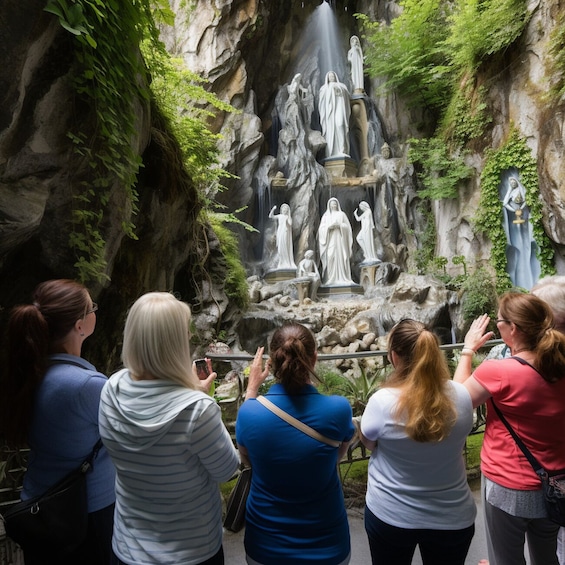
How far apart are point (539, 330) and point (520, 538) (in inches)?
35.0

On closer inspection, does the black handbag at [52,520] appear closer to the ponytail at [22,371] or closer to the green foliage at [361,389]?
the ponytail at [22,371]

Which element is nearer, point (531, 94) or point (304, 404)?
point (304, 404)

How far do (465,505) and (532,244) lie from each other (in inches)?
470

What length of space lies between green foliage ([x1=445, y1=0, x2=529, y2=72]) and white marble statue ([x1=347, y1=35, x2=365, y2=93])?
6677 mm

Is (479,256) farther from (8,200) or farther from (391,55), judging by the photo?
(8,200)

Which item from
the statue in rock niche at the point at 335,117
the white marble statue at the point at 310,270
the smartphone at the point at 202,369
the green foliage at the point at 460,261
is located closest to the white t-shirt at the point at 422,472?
the smartphone at the point at 202,369

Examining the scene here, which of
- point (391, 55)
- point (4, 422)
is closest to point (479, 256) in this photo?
point (391, 55)

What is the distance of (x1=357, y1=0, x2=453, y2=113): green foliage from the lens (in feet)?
48.5

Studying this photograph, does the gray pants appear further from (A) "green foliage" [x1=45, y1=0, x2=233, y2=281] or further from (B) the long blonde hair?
(A) "green foliage" [x1=45, y1=0, x2=233, y2=281]

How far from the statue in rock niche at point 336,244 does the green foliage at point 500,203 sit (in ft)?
14.9

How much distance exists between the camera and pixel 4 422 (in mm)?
1597

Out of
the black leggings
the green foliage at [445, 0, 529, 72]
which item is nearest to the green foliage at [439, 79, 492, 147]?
the green foliage at [445, 0, 529, 72]

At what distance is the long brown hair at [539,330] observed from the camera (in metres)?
1.67

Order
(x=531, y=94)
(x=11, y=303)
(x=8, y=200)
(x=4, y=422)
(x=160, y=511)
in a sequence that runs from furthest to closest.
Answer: (x=531, y=94)
(x=11, y=303)
(x=8, y=200)
(x=4, y=422)
(x=160, y=511)
